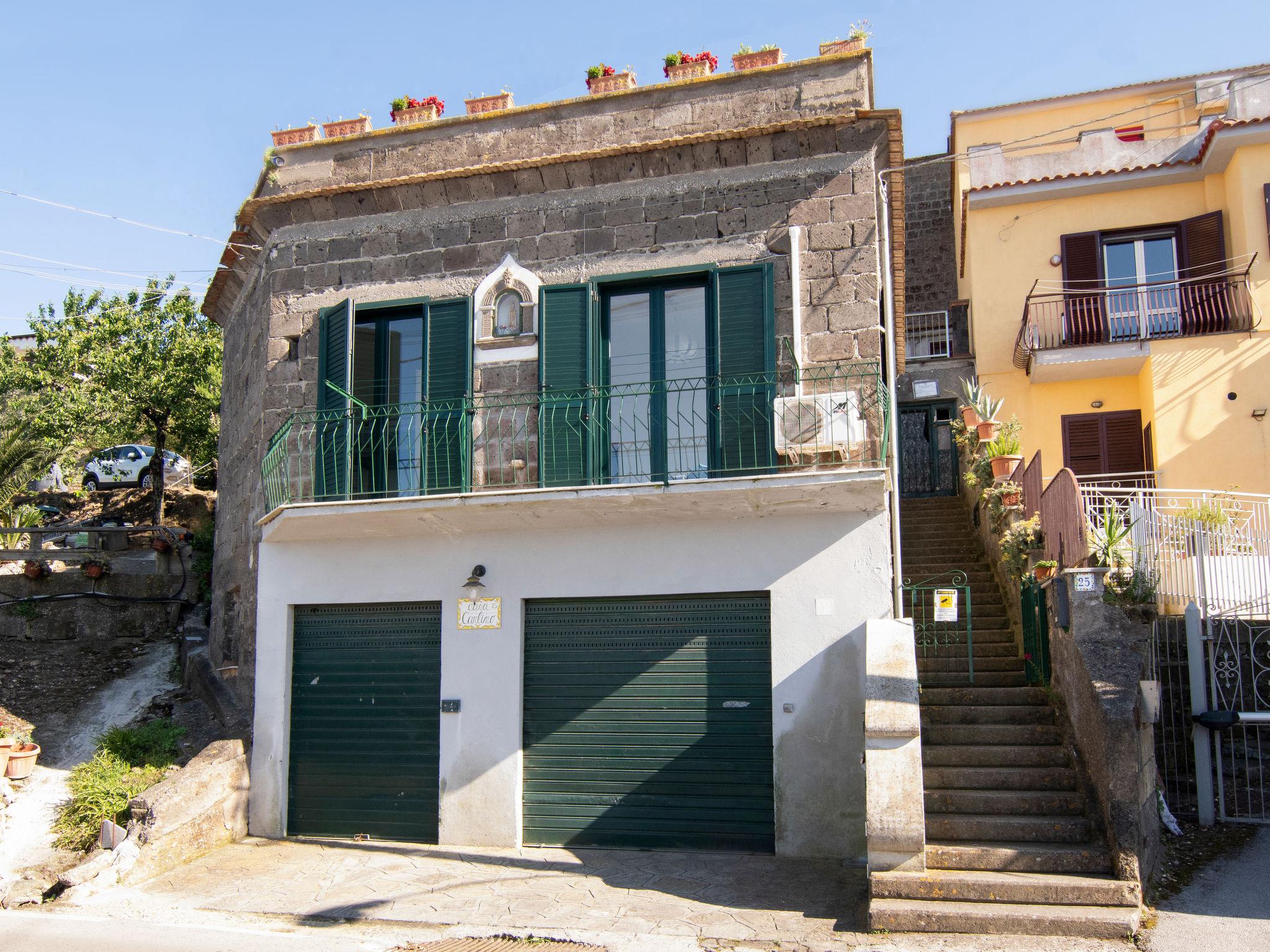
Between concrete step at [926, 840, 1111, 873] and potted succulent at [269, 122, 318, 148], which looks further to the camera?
potted succulent at [269, 122, 318, 148]

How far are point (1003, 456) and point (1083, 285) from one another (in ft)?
21.0

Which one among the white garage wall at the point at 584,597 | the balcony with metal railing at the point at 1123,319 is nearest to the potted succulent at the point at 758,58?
the white garage wall at the point at 584,597

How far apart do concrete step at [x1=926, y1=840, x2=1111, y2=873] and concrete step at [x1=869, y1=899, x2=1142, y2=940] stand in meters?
0.36

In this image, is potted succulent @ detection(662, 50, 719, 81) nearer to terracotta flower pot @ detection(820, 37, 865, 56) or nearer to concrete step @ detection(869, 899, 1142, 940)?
terracotta flower pot @ detection(820, 37, 865, 56)

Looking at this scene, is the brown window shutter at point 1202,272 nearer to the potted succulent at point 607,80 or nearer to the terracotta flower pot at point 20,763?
the potted succulent at point 607,80

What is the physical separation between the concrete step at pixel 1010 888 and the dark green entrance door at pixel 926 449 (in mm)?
13101

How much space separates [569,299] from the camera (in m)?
10.3

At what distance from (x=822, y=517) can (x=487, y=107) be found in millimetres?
5732

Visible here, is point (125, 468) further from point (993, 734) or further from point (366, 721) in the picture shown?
point (993, 734)

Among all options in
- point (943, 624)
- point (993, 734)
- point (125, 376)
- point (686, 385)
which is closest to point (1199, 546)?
point (943, 624)

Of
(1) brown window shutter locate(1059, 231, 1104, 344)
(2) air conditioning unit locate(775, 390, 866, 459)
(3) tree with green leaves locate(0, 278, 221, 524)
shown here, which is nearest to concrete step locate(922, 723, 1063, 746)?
(2) air conditioning unit locate(775, 390, 866, 459)

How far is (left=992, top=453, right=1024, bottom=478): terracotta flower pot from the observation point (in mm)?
13180

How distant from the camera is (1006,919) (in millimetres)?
6711

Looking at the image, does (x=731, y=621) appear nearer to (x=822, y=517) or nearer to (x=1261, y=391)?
(x=822, y=517)
